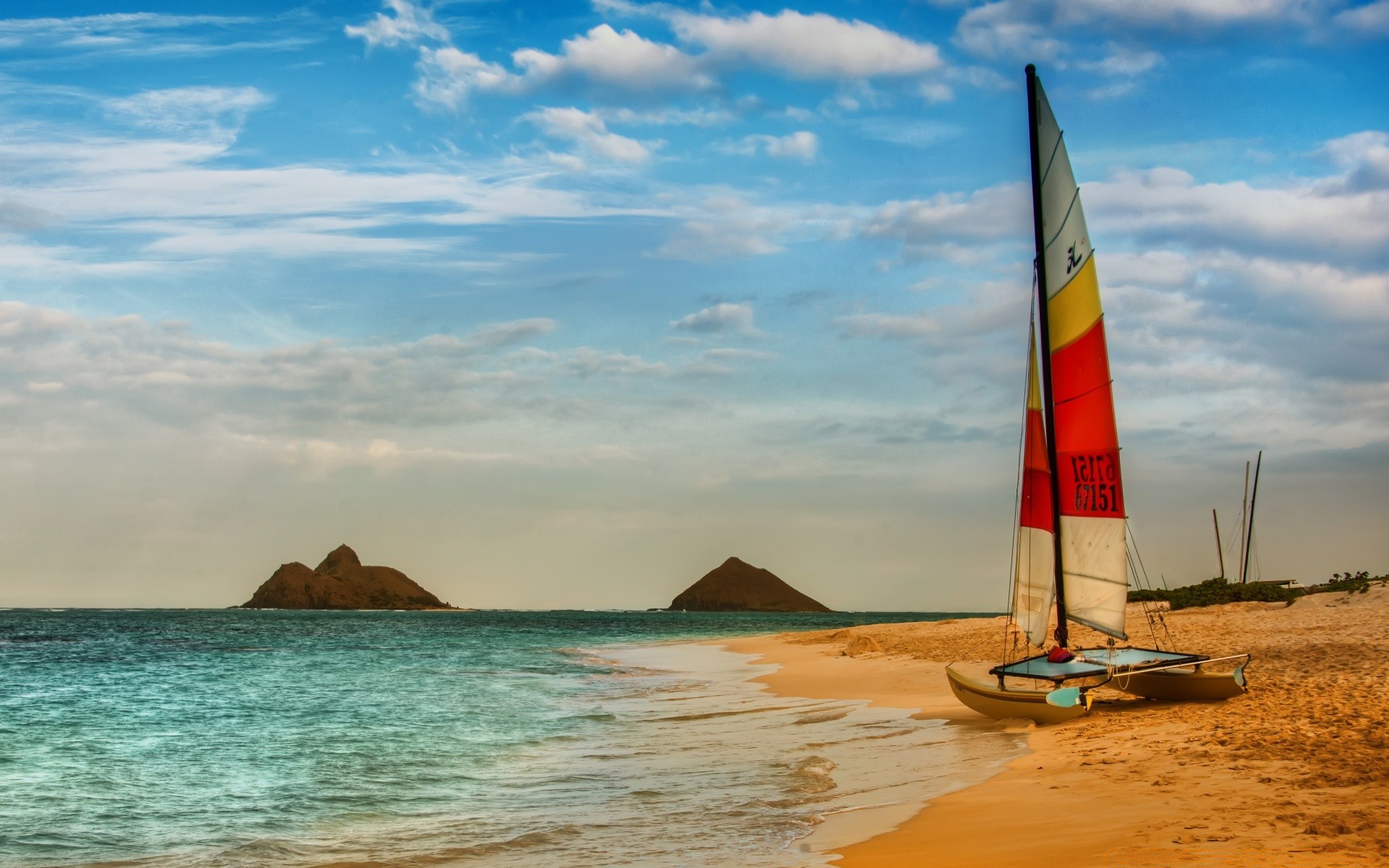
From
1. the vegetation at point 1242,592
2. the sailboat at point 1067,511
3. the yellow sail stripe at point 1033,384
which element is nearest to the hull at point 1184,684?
the sailboat at point 1067,511

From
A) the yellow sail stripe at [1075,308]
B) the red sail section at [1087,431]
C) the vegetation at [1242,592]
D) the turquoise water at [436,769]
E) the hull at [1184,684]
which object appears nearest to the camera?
the turquoise water at [436,769]

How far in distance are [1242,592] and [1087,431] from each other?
1163 inches

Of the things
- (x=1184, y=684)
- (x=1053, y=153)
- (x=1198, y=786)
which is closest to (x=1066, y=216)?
(x=1053, y=153)

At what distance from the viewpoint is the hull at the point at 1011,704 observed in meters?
15.9

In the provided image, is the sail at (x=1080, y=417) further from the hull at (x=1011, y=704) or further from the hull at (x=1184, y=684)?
the hull at (x=1011, y=704)

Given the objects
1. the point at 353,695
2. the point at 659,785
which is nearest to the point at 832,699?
the point at 659,785

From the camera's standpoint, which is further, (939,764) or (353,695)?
(353,695)

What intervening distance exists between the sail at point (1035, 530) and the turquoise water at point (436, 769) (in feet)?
9.33

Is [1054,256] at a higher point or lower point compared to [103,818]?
higher

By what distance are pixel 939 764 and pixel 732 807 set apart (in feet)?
10.7

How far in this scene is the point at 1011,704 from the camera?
16406 mm

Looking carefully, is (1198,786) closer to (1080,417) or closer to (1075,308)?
(1080,417)

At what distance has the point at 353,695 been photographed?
2903 cm

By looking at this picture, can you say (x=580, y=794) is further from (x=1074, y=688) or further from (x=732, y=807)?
(x=1074, y=688)
